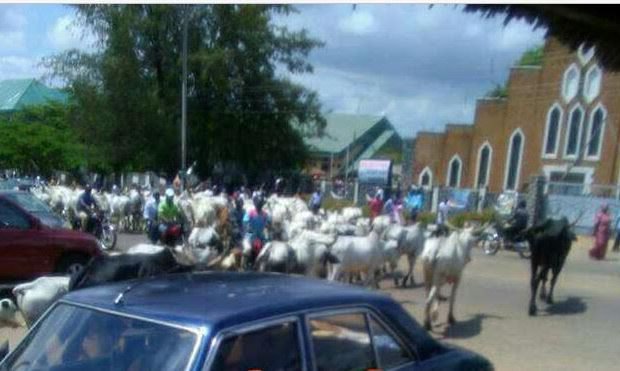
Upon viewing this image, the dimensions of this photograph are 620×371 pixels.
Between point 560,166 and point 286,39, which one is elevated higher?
point 286,39

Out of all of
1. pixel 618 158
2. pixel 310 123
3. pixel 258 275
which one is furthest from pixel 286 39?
pixel 258 275

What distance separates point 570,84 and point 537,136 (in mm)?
3547

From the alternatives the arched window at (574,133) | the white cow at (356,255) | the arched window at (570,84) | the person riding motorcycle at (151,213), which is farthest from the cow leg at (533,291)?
the arched window at (574,133)

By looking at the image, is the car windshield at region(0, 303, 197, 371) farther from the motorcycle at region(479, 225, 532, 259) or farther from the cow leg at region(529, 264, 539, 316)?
the motorcycle at region(479, 225, 532, 259)

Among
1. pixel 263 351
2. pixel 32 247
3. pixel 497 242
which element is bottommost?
pixel 497 242

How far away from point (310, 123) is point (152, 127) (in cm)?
870

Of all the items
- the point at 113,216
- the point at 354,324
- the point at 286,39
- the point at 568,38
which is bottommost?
the point at 113,216

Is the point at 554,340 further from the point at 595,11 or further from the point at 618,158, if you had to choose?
the point at 618,158

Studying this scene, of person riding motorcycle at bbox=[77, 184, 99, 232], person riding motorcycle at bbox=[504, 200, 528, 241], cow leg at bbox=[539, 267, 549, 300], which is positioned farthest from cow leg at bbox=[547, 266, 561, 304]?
person riding motorcycle at bbox=[77, 184, 99, 232]

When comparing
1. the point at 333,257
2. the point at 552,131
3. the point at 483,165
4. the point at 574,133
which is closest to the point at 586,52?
the point at 333,257

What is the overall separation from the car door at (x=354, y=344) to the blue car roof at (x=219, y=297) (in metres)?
0.08

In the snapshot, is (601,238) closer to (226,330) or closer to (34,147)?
(226,330)

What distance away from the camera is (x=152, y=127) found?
127ft

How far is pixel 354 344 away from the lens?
14.0ft
